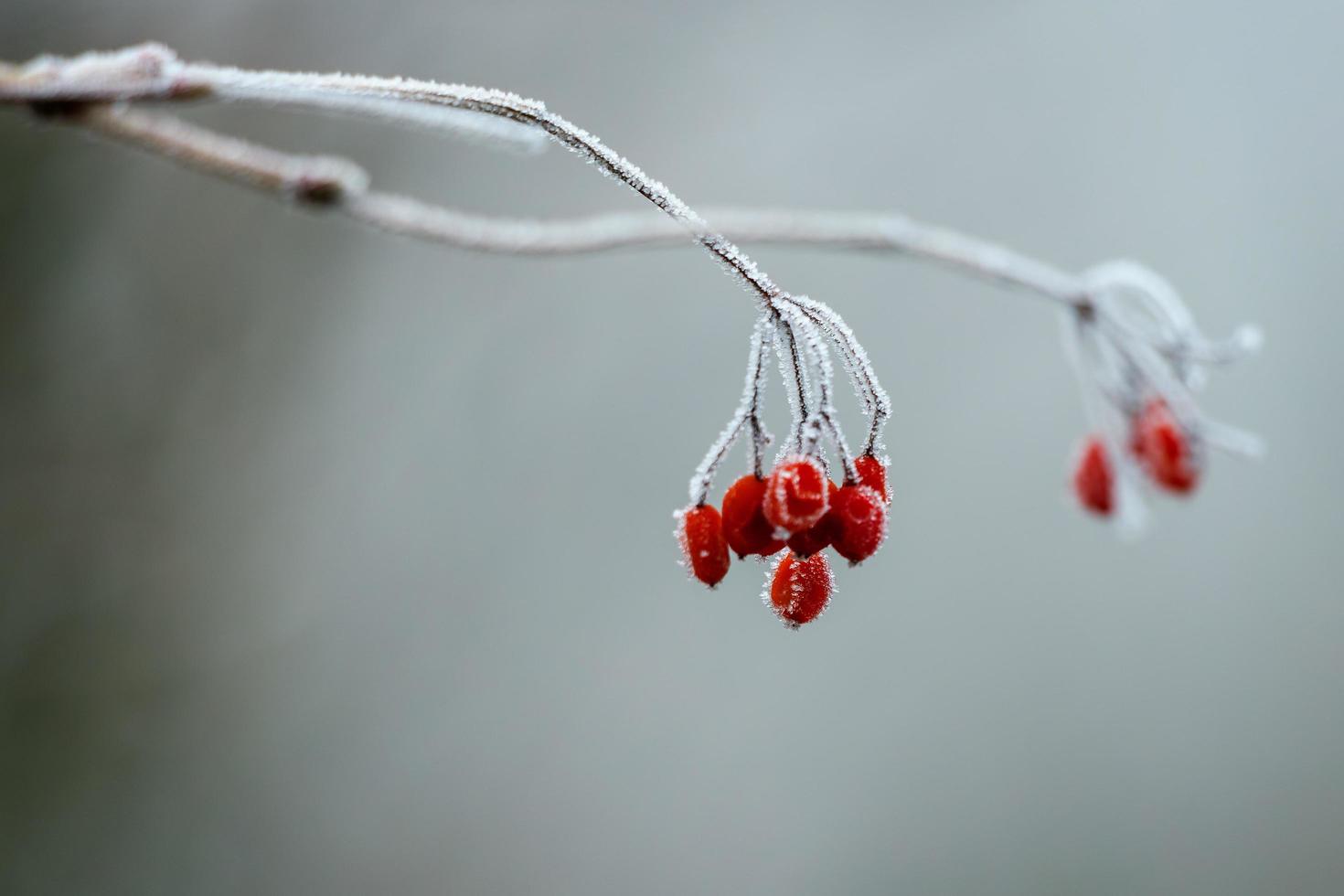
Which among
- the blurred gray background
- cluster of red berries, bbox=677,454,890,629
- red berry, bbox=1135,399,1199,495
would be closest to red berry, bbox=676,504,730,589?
cluster of red berries, bbox=677,454,890,629

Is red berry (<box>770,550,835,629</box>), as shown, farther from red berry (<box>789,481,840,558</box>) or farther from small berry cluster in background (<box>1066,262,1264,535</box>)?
small berry cluster in background (<box>1066,262,1264,535</box>)

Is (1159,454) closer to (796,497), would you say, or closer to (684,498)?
(796,497)

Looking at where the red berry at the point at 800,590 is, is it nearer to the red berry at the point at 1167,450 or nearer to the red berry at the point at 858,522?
the red berry at the point at 858,522

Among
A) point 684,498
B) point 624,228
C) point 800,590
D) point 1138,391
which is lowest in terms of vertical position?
point 800,590

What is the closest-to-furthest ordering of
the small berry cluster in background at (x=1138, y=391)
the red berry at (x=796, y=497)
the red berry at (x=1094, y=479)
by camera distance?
1. the red berry at (x=796, y=497)
2. the small berry cluster in background at (x=1138, y=391)
3. the red berry at (x=1094, y=479)

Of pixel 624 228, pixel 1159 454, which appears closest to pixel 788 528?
pixel 624 228

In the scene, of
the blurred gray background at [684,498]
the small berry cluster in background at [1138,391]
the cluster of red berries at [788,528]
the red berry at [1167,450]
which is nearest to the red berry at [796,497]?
the cluster of red berries at [788,528]
